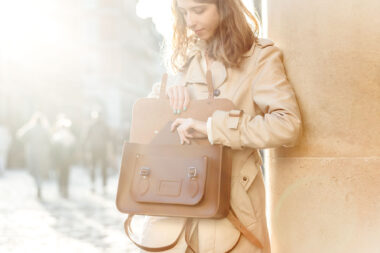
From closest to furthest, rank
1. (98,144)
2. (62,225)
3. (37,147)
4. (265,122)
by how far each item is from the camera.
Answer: (265,122) → (62,225) → (37,147) → (98,144)

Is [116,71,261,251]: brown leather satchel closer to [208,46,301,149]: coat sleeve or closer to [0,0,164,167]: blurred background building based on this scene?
[208,46,301,149]: coat sleeve

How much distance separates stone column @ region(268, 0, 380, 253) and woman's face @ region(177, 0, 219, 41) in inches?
13.0

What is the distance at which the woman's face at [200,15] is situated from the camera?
2.31 metres

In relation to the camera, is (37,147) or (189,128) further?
(37,147)

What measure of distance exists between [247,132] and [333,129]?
39 centimetres

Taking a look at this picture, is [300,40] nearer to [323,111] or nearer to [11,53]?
[323,111]

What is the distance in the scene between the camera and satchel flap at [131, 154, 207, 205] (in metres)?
2.06

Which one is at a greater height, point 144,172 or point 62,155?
point 144,172

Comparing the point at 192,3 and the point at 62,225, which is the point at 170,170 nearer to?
the point at 192,3

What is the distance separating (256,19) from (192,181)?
89 cm

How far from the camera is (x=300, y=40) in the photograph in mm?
2275

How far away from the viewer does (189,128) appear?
2156 mm

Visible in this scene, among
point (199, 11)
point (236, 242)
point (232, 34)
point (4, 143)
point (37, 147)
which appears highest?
point (199, 11)

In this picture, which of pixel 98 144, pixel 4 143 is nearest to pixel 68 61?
pixel 4 143
